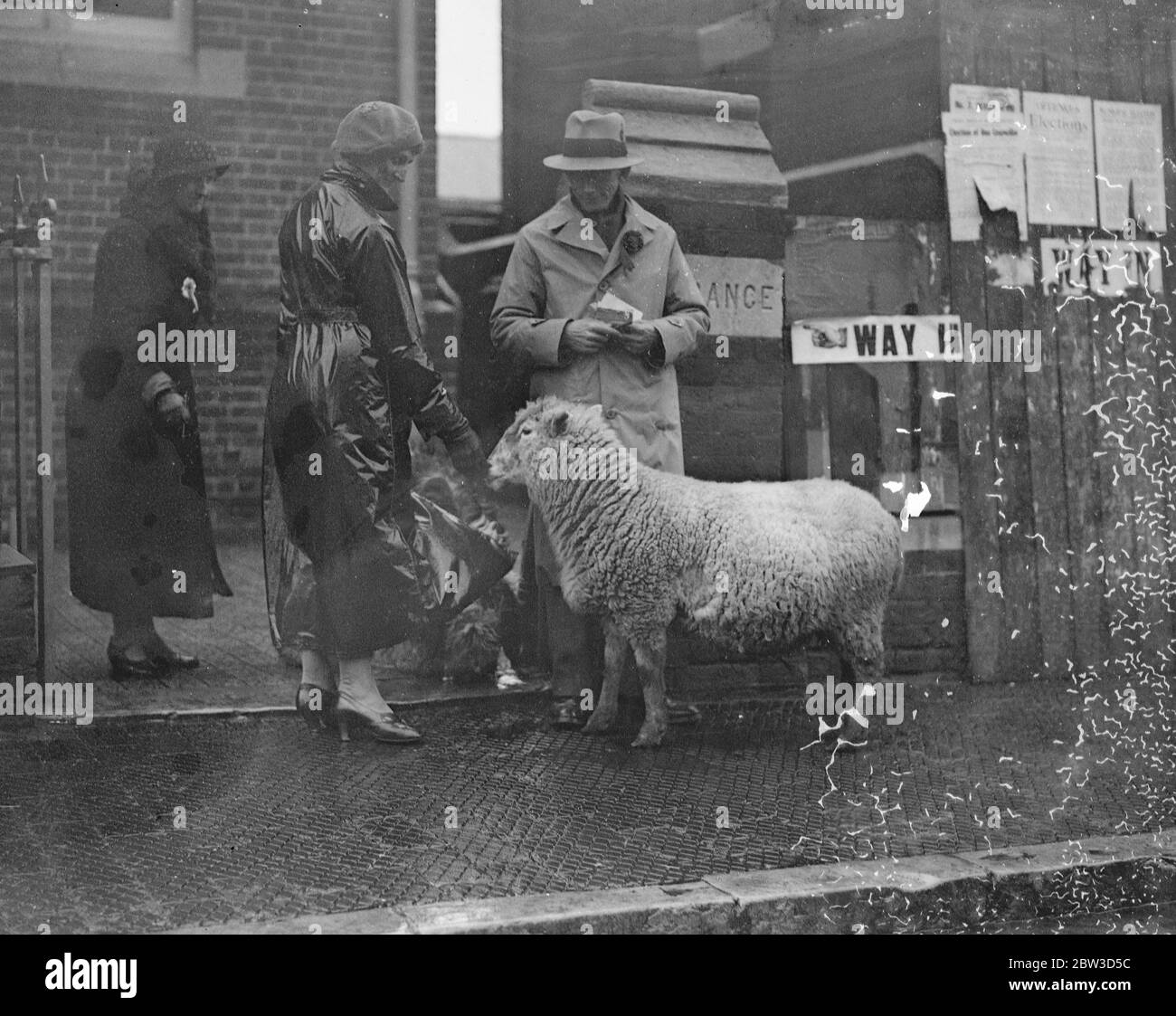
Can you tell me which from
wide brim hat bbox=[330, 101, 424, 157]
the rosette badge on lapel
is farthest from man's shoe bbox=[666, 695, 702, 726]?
wide brim hat bbox=[330, 101, 424, 157]

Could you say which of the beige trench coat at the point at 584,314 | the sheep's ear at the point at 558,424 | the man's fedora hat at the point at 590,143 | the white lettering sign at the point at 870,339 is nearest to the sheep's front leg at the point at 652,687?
the beige trench coat at the point at 584,314

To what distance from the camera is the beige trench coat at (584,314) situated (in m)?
5.62

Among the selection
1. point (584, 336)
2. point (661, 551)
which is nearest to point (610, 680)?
point (661, 551)

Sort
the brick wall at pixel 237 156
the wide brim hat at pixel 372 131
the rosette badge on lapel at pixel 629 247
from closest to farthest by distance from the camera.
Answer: the brick wall at pixel 237 156, the wide brim hat at pixel 372 131, the rosette badge on lapel at pixel 629 247

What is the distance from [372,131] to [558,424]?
133 cm

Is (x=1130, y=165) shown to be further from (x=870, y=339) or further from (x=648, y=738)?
(x=648, y=738)

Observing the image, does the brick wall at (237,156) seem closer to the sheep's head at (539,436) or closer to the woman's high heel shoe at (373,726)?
the woman's high heel shoe at (373,726)

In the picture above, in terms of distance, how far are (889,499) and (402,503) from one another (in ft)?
8.13

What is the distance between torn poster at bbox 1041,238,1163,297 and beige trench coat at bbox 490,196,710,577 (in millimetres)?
2128

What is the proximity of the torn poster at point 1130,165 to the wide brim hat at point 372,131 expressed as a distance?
3477 mm

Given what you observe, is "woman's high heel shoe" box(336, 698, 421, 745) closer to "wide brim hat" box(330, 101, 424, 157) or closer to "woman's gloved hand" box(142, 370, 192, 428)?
"woman's gloved hand" box(142, 370, 192, 428)

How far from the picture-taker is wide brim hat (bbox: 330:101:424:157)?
5.23 metres

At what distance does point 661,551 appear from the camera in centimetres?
545
